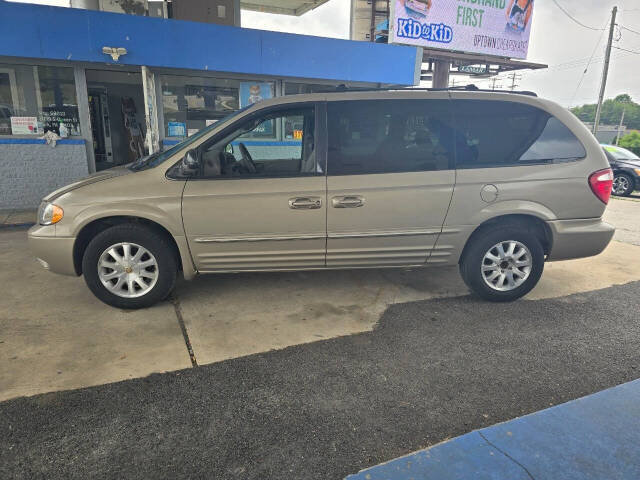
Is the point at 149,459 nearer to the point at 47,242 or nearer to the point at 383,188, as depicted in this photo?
the point at 47,242

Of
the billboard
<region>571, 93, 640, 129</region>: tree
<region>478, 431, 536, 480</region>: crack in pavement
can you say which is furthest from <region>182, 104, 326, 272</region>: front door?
<region>571, 93, 640, 129</region>: tree

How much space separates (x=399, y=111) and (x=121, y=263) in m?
2.83

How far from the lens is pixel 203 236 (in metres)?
3.82

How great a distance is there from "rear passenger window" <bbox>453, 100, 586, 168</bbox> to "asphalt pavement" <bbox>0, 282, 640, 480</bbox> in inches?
59.7

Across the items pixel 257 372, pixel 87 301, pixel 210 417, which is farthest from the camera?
pixel 87 301

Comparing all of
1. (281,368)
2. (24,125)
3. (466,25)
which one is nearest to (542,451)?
(281,368)

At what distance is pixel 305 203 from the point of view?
3.80m

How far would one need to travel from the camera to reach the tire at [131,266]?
3.74 meters

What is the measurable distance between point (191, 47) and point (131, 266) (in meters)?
5.91

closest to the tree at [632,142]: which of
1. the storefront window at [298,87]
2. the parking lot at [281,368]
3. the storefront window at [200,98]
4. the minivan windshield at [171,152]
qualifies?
the storefront window at [298,87]

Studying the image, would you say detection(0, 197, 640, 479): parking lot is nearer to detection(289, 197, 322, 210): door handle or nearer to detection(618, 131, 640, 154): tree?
detection(289, 197, 322, 210): door handle

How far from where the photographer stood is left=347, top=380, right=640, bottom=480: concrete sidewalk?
212 cm

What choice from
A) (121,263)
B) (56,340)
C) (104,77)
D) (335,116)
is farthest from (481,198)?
(104,77)

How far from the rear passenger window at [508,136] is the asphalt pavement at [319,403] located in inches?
59.7
